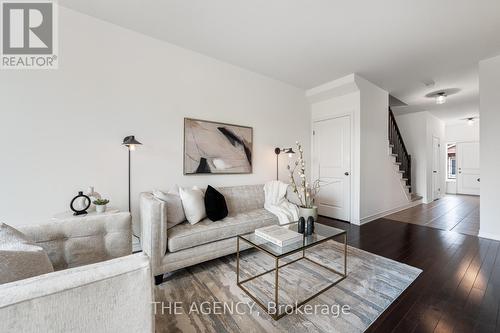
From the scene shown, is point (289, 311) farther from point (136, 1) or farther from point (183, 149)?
point (136, 1)

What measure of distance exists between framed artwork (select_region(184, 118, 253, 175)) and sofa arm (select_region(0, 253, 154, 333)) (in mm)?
2118

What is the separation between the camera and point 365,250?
103 inches

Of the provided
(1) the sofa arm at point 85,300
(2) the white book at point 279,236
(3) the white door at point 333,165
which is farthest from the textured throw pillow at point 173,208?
(3) the white door at point 333,165

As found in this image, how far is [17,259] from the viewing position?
81 centimetres

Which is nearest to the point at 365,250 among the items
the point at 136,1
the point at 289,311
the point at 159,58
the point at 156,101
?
the point at 289,311

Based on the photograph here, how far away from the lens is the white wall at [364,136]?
3.70 meters

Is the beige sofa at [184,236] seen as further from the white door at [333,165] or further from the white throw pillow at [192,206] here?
the white door at [333,165]

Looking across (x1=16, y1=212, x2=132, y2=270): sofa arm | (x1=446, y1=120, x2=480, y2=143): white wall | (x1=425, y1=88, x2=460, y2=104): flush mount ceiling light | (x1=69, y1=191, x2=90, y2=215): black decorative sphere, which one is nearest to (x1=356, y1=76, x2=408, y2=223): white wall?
(x1=425, y1=88, x2=460, y2=104): flush mount ceiling light

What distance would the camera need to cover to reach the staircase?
5.00 m

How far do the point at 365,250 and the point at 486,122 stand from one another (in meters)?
2.70

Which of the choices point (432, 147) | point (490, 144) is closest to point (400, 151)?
point (432, 147)

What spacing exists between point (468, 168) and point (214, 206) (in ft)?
30.7

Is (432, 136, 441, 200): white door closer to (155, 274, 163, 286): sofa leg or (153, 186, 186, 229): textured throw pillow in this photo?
(153, 186, 186, 229): textured throw pillow

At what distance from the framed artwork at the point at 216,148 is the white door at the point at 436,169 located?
6.11 m
